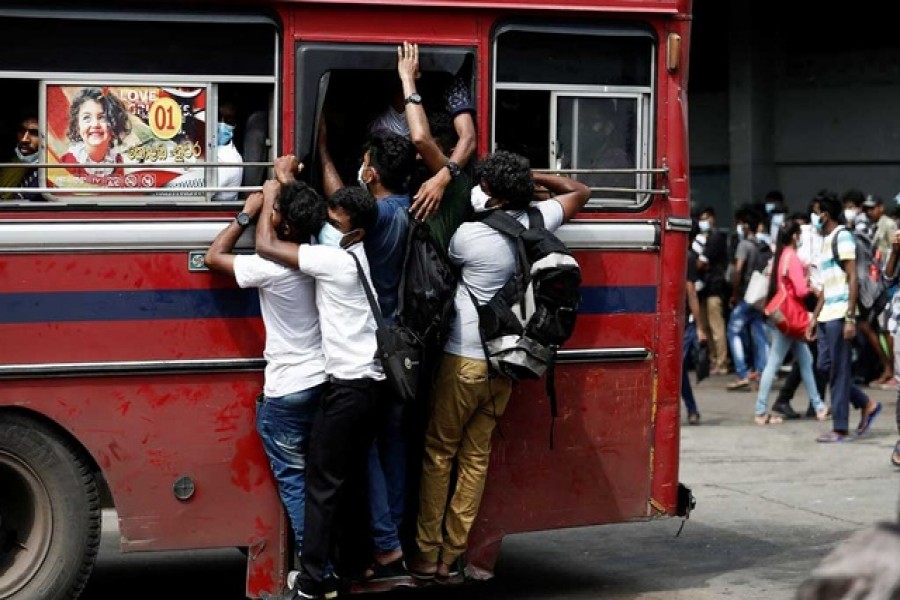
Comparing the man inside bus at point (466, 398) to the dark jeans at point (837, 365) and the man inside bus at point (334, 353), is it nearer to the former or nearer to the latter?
the man inside bus at point (334, 353)

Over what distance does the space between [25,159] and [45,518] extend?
1444mm

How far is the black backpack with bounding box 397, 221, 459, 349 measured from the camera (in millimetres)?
7016

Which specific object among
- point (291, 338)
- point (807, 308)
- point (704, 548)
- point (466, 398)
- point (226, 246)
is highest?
point (226, 246)

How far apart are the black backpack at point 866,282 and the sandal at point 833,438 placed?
1.02 metres

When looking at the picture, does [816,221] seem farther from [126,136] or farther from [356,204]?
[126,136]

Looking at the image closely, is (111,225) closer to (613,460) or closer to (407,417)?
(407,417)

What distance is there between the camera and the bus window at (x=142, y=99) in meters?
6.70

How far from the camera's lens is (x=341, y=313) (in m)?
6.82

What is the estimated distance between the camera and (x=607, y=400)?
7566mm

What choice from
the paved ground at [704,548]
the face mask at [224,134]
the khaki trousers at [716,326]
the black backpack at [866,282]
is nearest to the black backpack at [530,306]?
the face mask at [224,134]

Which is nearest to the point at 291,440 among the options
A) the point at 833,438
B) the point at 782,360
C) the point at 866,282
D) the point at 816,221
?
the point at 833,438

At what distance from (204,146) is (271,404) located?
109 centimetres

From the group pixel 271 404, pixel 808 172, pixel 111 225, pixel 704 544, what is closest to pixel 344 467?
pixel 271 404

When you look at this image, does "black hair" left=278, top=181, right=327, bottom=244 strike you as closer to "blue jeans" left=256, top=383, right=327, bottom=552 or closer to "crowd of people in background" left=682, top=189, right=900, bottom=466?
"blue jeans" left=256, top=383, right=327, bottom=552
